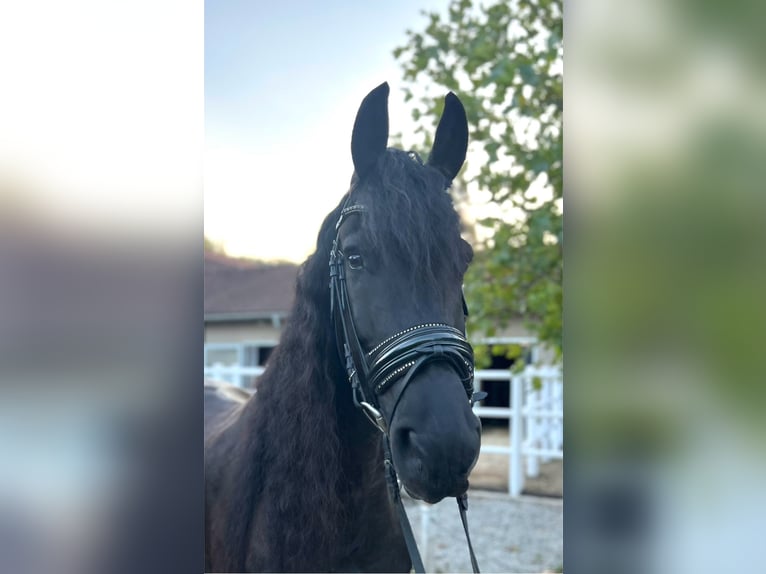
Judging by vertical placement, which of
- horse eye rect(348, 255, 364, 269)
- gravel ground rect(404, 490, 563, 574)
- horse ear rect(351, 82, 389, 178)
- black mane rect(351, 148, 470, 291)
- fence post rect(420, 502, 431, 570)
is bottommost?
gravel ground rect(404, 490, 563, 574)

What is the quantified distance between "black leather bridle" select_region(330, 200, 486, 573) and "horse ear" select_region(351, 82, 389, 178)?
0.47ft

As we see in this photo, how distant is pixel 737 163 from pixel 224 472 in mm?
2002

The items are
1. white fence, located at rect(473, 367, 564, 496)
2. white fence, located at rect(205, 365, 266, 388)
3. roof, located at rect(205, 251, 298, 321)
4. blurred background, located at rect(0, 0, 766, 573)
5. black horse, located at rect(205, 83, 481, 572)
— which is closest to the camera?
blurred background, located at rect(0, 0, 766, 573)

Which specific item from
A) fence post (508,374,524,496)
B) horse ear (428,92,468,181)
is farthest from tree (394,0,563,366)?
fence post (508,374,524,496)

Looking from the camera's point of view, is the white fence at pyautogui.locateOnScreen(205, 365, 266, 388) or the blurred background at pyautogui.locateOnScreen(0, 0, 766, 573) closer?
the blurred background at pyautogui.locateOnScreen(0, 0, 766, 573)

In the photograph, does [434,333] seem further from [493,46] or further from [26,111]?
[493,46]

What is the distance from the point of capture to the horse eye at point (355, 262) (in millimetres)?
1608

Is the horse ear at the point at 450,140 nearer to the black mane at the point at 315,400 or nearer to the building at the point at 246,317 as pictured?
the black mane at the point at 315,400

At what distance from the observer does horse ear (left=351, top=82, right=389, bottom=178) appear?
166 centimetres

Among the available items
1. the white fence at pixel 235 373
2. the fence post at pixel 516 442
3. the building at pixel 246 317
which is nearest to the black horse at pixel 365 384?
the fence post at pixel 516 442

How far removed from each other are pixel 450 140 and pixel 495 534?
18.7ft

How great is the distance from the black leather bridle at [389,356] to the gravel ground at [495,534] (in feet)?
13.4

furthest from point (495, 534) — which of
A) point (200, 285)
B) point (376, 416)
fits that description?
point (200, 285)

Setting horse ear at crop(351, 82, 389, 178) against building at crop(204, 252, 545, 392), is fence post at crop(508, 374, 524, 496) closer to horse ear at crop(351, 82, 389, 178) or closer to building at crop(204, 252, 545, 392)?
building at crop(204, 252, 545, 392)
